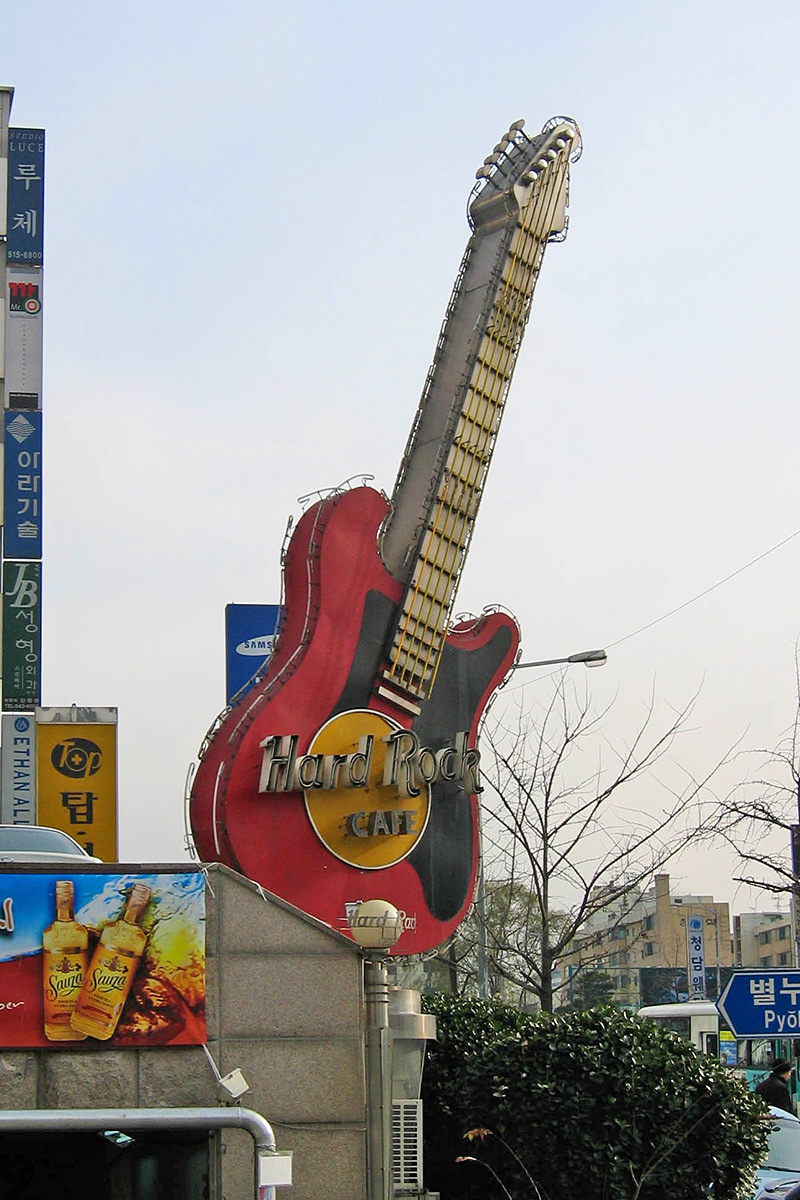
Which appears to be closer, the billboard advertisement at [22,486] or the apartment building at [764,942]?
the billboard advertisement at [22,486]

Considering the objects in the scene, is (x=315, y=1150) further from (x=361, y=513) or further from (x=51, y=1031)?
(x=361, y=513)

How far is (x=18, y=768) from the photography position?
19297 mm

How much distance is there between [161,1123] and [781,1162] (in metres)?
11.6

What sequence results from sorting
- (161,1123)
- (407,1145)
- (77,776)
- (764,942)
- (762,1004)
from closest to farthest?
(161,1123), (762,1004), (407,1145), (77,776), (764,942)

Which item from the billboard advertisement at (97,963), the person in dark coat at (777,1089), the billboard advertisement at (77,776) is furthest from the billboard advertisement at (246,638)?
the billboard advertisement at (97,963)

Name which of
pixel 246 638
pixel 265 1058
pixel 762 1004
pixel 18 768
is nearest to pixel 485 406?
pixel 246 638

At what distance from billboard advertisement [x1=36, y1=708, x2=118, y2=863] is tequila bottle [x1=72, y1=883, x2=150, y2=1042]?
7.21 metres

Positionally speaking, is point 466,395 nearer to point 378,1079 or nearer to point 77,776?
point 77,776

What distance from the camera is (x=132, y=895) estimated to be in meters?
11.5

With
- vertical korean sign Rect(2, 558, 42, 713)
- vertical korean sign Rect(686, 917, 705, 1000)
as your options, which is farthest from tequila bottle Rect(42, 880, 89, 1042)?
vertical korean sign Rect(686, 917, 705, 1000)

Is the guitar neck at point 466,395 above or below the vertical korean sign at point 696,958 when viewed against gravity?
above

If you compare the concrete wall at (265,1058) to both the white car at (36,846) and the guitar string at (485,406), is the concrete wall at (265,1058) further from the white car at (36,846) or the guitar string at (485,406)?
the guitar string at (485,406)

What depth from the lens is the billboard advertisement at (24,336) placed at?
67.7ft

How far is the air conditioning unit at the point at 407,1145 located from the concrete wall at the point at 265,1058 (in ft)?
2.66
